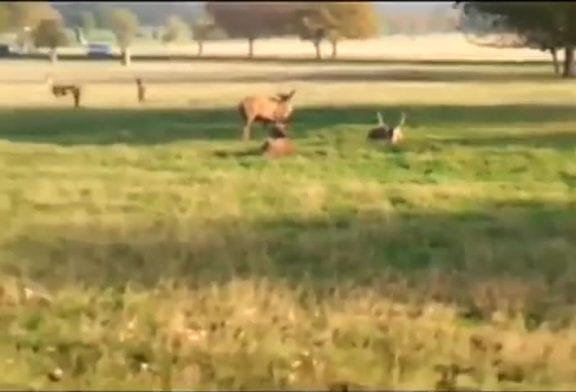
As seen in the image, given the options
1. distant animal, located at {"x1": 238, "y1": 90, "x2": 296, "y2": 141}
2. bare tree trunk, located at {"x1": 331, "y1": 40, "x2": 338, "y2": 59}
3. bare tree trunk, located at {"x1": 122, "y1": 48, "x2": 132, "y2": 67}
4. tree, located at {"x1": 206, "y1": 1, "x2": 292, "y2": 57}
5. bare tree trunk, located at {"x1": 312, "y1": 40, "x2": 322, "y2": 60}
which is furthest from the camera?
Result: bare tree trunk, located at {"x1": 331, "y1": 40, "x2": 338, "y2": 59}

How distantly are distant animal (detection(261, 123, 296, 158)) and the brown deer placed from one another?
5.34m

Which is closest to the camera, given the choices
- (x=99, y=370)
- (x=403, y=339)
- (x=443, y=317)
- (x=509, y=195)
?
(x=99, y=370)

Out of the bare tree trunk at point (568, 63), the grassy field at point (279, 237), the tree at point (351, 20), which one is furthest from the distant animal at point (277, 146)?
the bare tree trunk at point (568, 63)

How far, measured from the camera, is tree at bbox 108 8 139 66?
76.5 ft

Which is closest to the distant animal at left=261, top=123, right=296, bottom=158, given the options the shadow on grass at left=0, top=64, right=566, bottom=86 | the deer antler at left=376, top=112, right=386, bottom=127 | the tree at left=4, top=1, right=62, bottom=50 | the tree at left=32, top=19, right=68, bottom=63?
the deer antler at left=376, top=112, right=386, bottom=127

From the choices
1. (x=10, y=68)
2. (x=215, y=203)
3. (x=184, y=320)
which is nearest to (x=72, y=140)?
(x=10, y=68)

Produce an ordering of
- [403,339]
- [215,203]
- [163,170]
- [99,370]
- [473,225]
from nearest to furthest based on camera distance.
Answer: [99,370] → [403,339] → [473,225] → [215,203] → [163,170]

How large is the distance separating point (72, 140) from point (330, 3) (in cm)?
510

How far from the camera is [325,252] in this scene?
13852mm

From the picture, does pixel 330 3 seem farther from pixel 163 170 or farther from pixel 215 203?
pixel 215 203

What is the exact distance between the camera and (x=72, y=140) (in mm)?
24781

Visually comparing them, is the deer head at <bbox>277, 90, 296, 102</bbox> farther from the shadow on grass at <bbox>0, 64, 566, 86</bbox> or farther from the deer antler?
the deer antler

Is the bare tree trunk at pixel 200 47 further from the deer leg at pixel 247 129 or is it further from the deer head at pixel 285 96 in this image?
the deer head at pixel 285 96

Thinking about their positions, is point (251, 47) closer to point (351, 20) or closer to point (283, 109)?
point (283, 109)
